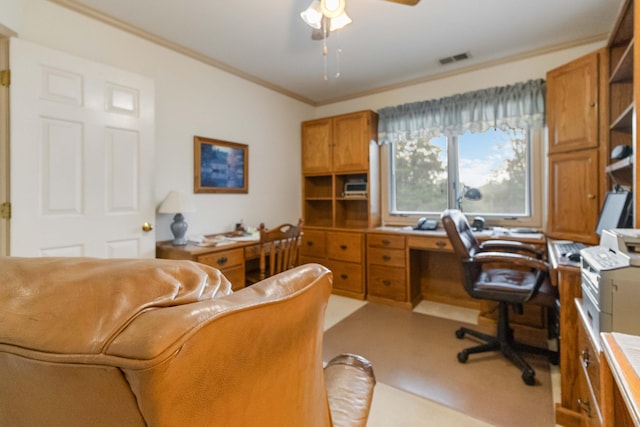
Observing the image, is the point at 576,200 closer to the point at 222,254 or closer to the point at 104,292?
the point at 222,254

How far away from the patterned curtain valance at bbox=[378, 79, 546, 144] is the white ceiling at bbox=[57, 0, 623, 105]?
1.13 ft

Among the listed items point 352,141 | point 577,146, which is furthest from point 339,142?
point 577,146

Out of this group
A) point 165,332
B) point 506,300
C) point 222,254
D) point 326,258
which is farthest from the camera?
point 326,258

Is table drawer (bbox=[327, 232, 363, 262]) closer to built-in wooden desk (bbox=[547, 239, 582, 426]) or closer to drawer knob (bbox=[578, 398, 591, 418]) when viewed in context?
built-in wooden desk (bbox=[547, 239, 582, 426])

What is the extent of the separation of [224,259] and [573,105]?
2838 mm

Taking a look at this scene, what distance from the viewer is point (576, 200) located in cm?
217

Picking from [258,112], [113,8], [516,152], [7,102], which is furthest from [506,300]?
[113,8]

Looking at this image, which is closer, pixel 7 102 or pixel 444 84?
pixel 7 102

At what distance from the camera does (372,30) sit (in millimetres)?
2418

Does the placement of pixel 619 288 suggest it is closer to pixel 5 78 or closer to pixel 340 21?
pixel 340 21

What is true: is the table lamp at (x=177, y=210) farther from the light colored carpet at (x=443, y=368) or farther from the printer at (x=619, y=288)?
the printer at (x=619, y=288)

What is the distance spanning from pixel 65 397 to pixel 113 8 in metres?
2.65

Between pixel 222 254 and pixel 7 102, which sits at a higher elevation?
pixel 7 102

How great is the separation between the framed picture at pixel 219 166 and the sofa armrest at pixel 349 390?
2.29 meters
